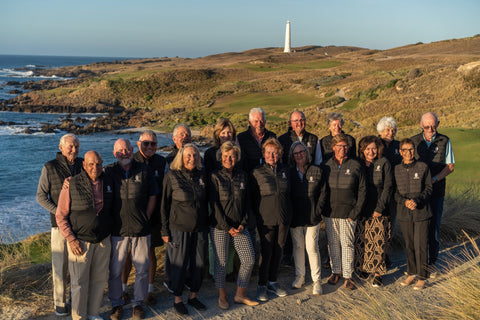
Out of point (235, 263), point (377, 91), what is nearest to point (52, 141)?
point (377, 91)

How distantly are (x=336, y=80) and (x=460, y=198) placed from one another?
137 ft

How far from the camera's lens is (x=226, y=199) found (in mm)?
5352

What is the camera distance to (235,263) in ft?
21.1

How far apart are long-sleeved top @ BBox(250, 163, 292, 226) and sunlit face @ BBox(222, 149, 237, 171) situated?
1.20ft

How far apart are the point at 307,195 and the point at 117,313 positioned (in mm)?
2617

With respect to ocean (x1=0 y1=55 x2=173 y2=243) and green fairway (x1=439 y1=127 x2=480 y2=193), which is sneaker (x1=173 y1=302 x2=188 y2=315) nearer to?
ocean (x1=0 y1=55 x2=173 y2=243)

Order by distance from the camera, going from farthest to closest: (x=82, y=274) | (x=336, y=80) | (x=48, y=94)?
(x=48, y=94)
(x=336, y=80)
(x=82, y=274)

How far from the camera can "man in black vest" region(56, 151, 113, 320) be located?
4906 millimetres

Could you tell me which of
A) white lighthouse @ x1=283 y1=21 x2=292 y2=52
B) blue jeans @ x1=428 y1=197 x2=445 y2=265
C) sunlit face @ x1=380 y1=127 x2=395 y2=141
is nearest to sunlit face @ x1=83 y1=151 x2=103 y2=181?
sunlit face @ x1=380 y1=127 x2=395 y2=141

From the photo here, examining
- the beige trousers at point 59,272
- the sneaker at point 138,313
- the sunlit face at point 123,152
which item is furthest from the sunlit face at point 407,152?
the beige trousers at point 59,272

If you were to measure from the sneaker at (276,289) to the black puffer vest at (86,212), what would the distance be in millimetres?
A: 2243

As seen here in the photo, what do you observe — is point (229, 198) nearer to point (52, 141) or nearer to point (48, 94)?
point (52, 141)

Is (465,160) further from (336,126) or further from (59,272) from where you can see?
(59,272)

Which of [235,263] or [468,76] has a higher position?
[468,76]
